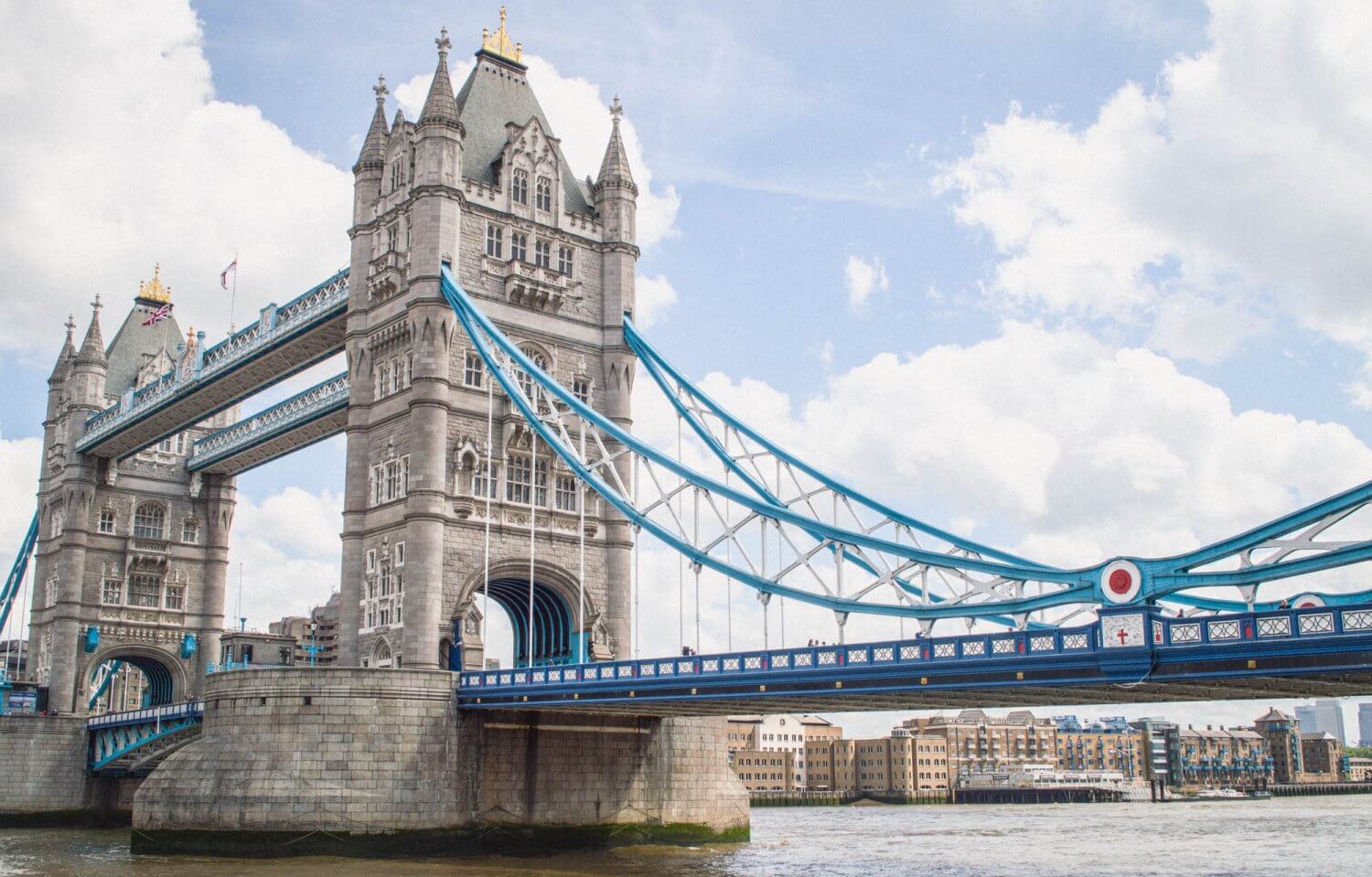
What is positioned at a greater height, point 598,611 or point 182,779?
point 598,611

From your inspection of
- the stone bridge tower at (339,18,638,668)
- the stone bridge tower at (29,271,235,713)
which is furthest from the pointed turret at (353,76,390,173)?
the stone bridge tower at (29,271,235,713)

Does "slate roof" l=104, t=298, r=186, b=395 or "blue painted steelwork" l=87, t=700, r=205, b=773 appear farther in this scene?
"slate roof" l=104, t=298, r=186, b=395

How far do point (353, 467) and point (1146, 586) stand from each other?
1170 inches

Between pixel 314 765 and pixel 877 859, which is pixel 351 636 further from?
pixel 877 859

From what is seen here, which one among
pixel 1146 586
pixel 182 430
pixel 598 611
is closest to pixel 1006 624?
pixel 1146 586

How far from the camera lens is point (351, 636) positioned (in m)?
48.3

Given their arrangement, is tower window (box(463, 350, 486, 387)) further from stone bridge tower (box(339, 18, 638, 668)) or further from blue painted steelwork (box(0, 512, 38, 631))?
blue painted steelwork (box(0, 512, 38, 631))

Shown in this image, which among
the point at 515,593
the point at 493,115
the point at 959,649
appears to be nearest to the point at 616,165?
the point at 493,115

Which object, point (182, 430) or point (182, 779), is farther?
point (182, 430)

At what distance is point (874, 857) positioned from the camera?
46844 millimetres

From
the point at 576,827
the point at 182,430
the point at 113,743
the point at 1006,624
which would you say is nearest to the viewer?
the point at 1006,624

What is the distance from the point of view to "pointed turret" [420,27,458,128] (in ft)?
161

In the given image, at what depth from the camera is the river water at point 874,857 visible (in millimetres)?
37281

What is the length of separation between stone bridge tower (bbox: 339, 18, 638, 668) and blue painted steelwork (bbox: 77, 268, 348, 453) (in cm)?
301
